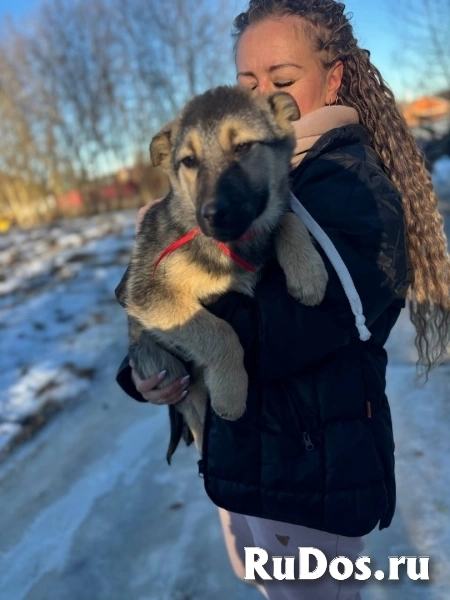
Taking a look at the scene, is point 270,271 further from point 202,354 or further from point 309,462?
point 309,462

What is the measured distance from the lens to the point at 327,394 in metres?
1.75

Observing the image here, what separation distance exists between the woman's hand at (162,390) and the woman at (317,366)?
1.00 ft

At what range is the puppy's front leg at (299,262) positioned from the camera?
1.78 metres

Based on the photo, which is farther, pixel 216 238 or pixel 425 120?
pixel 425 120

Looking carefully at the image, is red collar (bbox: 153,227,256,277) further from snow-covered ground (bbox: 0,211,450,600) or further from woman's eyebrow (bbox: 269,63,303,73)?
snow-covered ground (bbox: 0,211,450,600)

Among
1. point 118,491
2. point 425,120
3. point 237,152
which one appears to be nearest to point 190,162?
point 237,152

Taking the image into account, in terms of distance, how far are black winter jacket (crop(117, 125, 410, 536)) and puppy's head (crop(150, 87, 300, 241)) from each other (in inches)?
9.2

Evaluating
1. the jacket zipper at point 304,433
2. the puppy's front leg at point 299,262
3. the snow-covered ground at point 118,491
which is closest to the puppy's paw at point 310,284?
the puppy's front leg at point 299,262

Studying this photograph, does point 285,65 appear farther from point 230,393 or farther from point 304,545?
point 304,545

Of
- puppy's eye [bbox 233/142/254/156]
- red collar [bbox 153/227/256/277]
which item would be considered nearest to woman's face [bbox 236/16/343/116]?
puppy's eye [bbox 233/142/254/156]

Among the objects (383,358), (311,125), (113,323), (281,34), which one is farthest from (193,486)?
(113,323)

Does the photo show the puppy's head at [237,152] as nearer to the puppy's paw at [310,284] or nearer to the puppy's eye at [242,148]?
the puppy's eye at [242,148]

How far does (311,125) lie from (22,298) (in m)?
6.87

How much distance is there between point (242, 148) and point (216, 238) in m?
0.47
